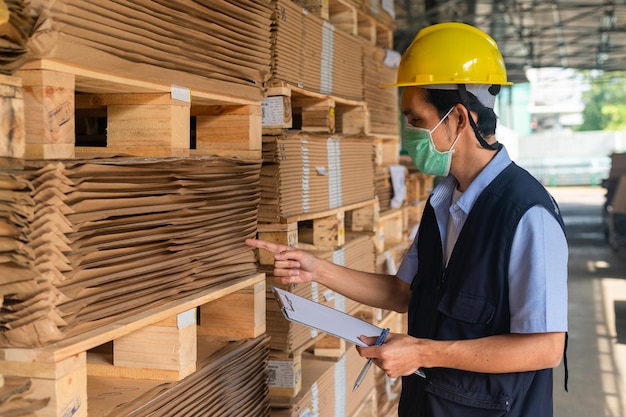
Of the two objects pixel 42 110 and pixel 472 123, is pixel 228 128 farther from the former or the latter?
pixel 42 110

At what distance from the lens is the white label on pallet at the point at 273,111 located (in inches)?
158

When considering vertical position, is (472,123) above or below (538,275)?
above

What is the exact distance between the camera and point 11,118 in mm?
1874

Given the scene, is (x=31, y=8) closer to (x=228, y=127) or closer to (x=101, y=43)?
(x=101, y=43)

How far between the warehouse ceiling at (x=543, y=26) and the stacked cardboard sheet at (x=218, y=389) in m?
12.2

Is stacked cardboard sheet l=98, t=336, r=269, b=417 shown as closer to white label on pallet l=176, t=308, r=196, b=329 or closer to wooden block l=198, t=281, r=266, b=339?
wooden block l=198, t=281, r=266, b=339

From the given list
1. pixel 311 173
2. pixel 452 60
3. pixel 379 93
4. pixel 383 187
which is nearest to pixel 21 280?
pixel 452 60

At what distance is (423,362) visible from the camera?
2697mm

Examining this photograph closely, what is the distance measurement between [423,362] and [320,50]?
8.07 feet

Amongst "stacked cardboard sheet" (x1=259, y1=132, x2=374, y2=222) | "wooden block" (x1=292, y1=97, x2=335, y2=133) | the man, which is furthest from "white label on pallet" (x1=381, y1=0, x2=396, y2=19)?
the man

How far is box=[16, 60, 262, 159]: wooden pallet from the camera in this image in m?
1.98

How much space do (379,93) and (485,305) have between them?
3.77 m

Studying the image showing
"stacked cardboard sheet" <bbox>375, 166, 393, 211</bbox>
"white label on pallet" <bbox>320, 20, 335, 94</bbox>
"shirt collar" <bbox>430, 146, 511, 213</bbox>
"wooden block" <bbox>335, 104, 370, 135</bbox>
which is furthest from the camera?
"stacked cardboard sheet" <bbox>375, 166, 393, 211</bbox>

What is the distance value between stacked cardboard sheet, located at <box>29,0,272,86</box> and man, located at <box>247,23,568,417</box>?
0.68 metres
